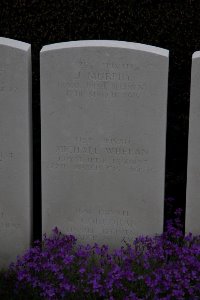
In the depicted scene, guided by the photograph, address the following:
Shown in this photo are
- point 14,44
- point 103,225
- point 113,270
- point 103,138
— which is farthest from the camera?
point 103,225

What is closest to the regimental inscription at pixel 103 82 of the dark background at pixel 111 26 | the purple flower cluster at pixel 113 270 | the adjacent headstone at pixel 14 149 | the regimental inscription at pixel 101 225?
the adjacent headstone at pixel 14 149

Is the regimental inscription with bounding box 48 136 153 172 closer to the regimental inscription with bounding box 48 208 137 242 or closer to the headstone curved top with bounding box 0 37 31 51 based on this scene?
the regimental inscription with bounding box 48 208 137 242

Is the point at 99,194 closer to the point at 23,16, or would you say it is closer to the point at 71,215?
the point at 71,215

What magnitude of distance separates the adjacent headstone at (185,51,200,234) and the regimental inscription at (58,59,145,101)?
0.42 metres

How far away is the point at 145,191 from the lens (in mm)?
4332

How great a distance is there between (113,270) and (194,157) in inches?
46.2

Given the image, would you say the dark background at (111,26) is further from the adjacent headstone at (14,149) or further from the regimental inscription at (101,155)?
the regimental inscription at (101,155)

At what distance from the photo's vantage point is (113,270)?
12.3 feet

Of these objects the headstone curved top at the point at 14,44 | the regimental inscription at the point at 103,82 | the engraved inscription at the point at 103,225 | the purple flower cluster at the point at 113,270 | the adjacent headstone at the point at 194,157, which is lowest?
the purple flower cluster at the point at 113,270

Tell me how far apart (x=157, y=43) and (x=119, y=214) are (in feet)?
6.42

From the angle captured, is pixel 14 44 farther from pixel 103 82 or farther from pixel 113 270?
pixel 113 270

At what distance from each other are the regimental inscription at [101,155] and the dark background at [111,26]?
1.18 metres

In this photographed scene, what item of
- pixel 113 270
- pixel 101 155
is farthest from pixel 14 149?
pixel 113 270

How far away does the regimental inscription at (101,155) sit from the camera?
4.23 m
